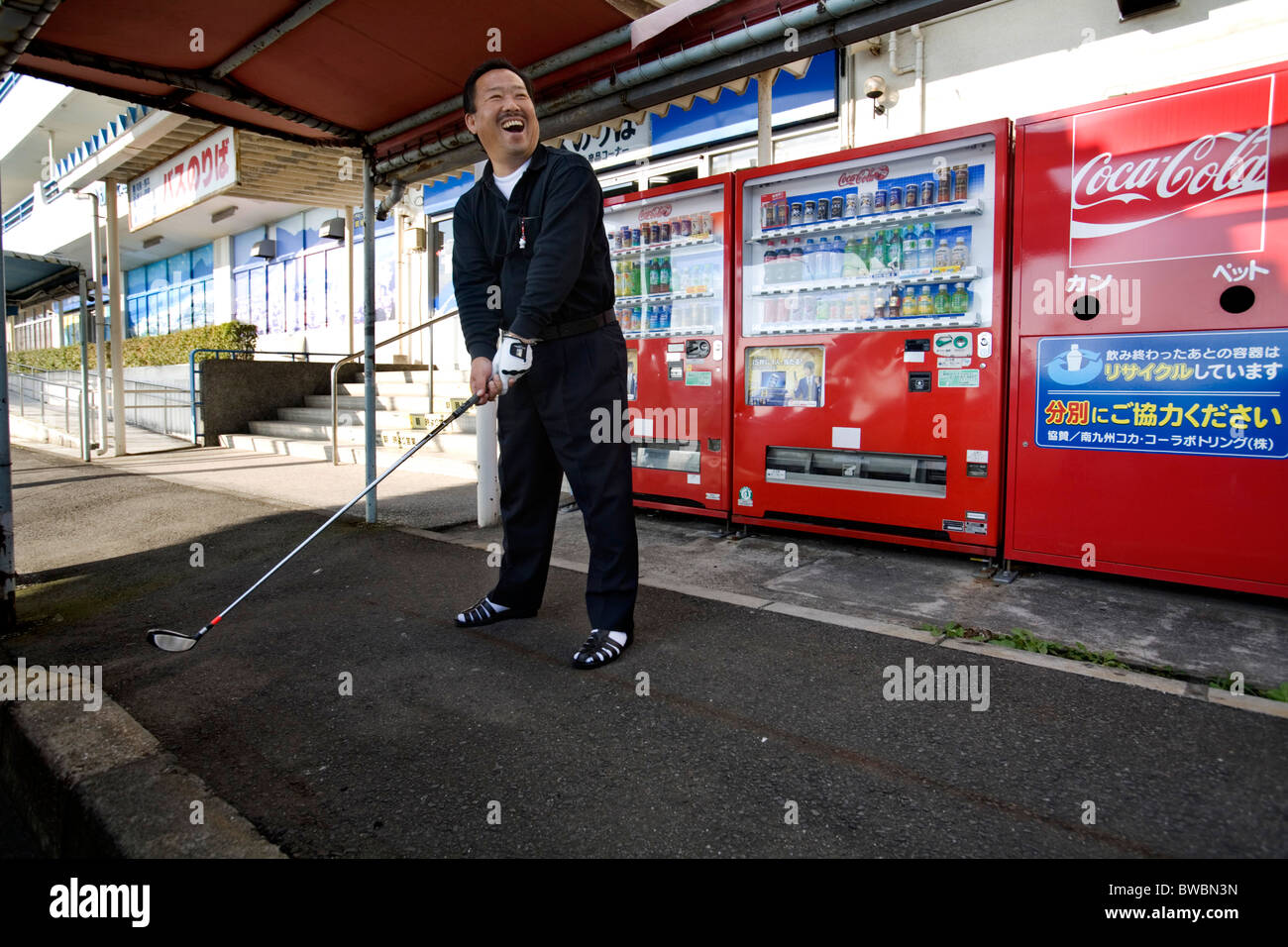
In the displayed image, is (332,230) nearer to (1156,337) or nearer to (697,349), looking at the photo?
(697,349)

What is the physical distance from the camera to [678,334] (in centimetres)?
556

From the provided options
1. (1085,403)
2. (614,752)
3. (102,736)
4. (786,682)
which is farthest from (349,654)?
(1085,403)

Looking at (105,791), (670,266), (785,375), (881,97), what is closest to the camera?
(105,791)

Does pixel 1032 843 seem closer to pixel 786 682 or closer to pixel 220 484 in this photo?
pixel 786 682

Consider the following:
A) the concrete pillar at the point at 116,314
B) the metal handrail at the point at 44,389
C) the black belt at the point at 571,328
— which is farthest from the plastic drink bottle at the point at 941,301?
the metal handrail at the point at 44,389

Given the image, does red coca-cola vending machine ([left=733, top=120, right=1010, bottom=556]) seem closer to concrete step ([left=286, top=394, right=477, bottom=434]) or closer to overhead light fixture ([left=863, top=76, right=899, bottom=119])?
concrete step ([left=286, top=394, right=477, bottom=434])

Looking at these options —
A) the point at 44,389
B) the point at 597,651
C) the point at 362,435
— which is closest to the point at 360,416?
the point at 362,435

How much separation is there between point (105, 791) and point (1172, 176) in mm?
4887

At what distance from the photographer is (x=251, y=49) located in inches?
165

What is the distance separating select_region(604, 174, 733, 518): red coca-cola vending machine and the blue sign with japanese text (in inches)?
81.7

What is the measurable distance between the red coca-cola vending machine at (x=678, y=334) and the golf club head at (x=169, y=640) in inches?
124
